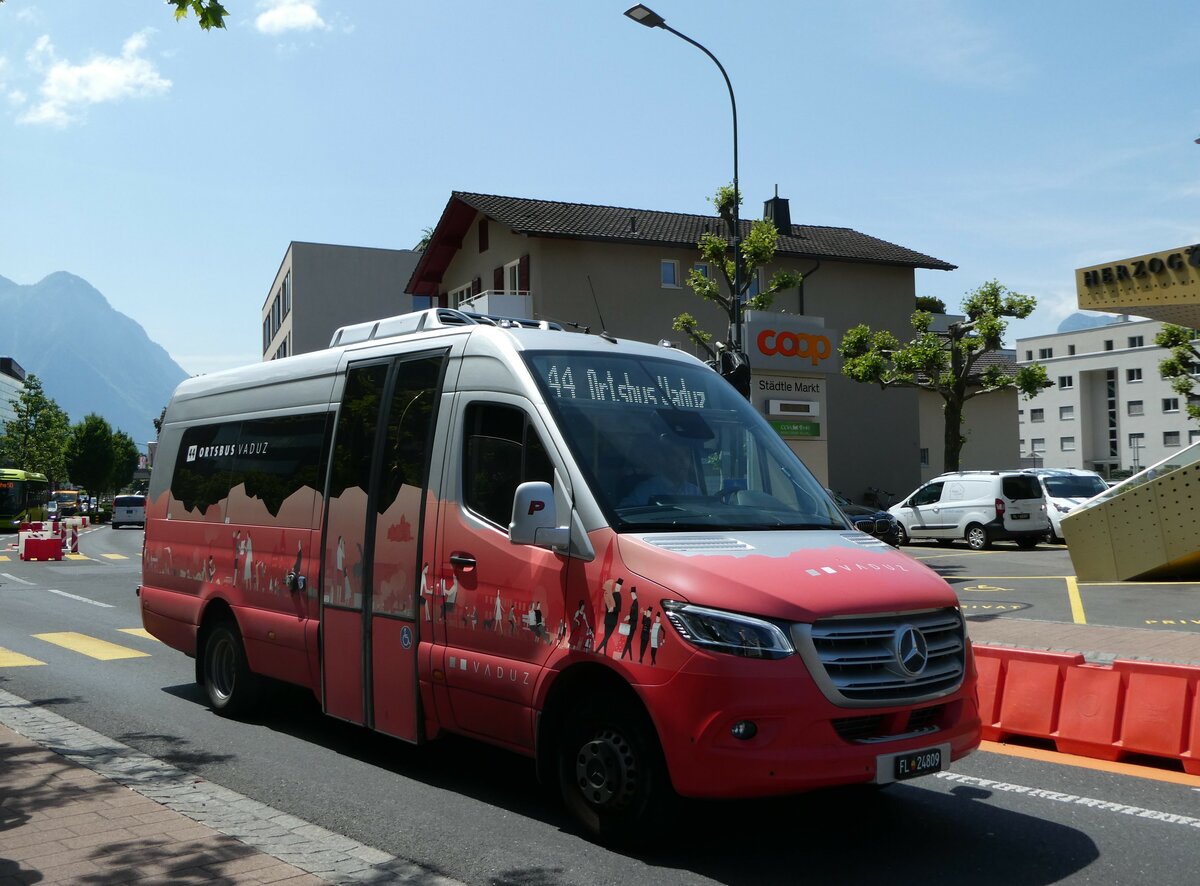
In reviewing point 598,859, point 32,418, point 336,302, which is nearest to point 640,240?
point 336,302

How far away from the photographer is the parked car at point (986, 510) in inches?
1090

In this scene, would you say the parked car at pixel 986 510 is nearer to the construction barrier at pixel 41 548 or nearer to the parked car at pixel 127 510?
the construction barrier at pixel 41 548

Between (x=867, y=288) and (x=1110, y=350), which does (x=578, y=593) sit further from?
(x=1110, y=350)

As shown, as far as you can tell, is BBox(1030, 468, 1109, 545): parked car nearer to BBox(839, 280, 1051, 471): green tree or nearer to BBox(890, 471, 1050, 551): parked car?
BBox(890, 471, 1050, 551): parked car

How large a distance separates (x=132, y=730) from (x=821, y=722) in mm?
5390

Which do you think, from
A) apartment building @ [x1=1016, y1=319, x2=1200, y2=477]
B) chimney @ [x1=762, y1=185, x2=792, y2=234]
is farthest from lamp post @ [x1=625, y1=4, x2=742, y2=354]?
apartment building @ [x1=1016, y1=319, x2=1200, y2=477]

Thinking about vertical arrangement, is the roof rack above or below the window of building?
below

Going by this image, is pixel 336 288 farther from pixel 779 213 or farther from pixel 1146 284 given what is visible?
pixel 1146 284

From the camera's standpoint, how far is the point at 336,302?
209 ft

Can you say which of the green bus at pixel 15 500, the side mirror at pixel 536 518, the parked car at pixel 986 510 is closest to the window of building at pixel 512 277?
the parked car at pixel 986 510

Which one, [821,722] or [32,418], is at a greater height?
[32,418]

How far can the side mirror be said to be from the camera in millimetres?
5488

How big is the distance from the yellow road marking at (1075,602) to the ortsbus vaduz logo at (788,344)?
401 inches

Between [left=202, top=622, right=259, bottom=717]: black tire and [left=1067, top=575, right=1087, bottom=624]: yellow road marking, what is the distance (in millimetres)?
9575
